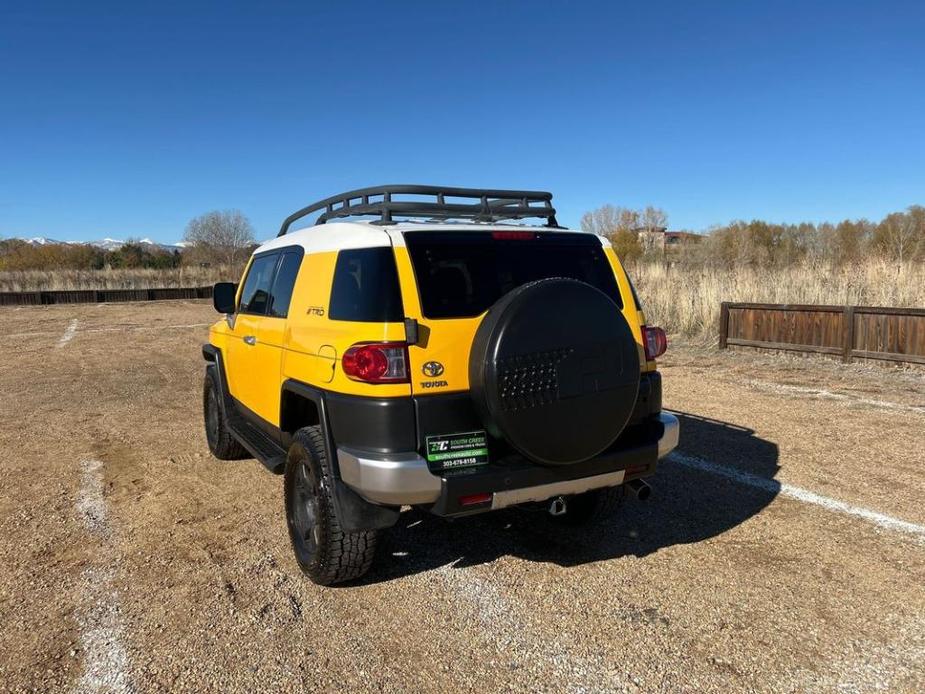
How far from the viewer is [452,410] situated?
3010mm

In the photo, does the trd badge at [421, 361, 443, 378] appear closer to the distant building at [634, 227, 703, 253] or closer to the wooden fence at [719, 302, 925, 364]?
the wooden fence at [719, 302, 925, 364]

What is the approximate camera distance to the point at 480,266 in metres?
3.31

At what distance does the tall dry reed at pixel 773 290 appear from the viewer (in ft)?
39.4

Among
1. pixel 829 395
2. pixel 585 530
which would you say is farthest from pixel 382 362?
pixel 829 395

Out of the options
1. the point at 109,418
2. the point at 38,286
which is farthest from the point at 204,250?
the point at 109,418

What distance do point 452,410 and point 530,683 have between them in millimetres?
1167

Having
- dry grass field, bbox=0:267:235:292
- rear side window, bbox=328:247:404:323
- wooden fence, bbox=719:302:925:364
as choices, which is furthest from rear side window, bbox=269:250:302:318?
dry grass field, bbox=0:267:235:292

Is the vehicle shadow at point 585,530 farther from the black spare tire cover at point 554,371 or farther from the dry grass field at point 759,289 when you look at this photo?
the dry grass field at point 759,289

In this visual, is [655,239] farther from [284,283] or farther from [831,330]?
[284,283]

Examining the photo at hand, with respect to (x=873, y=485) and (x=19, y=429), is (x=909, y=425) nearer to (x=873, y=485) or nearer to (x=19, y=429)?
(x=873, y=485)

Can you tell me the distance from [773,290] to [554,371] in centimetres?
1227

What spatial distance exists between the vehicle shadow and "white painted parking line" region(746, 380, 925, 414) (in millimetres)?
3200

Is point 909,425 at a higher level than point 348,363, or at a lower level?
lower

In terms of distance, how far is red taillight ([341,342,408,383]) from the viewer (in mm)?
2955
